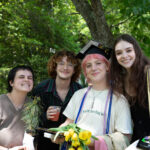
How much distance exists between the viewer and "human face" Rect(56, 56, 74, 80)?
2916mm

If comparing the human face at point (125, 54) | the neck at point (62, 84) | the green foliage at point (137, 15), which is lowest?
the neck at point (62, 84)

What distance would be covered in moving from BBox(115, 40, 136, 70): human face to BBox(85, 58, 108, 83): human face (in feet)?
0.71

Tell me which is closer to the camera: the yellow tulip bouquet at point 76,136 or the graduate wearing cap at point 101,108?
the yellow tulip bouquet at point 76,136

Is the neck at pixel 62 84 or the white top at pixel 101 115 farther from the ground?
the neck at pixel 62 84

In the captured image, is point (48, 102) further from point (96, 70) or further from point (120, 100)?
point (120, 100)

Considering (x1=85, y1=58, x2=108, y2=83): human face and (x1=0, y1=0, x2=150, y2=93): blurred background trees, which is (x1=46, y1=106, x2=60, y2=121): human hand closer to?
(x1=85, y1=58, x2=108, y2=83): human face

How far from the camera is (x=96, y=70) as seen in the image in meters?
2.22

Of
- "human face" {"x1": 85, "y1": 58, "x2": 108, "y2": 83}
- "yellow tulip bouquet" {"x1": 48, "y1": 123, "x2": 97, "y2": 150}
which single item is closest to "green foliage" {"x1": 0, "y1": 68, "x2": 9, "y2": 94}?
"human face" {"x1": 85, "y1": 58, "x2": 108, "y2": 83}

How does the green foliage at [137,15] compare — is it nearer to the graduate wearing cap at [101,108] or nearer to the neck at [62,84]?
the graduate wearing cap at [101,108]

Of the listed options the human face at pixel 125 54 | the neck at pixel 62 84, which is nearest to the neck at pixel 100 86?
the human face at pixel 125 54

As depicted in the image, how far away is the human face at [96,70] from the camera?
2.22 meters

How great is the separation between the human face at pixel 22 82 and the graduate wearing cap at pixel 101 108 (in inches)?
30.6

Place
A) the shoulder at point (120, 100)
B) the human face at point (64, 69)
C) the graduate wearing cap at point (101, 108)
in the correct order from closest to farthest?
the graduate wearing cap at point (101, 108) < the shoulder at point (120, 100) < the human face at point (64, 69)

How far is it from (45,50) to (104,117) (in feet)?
25.0
